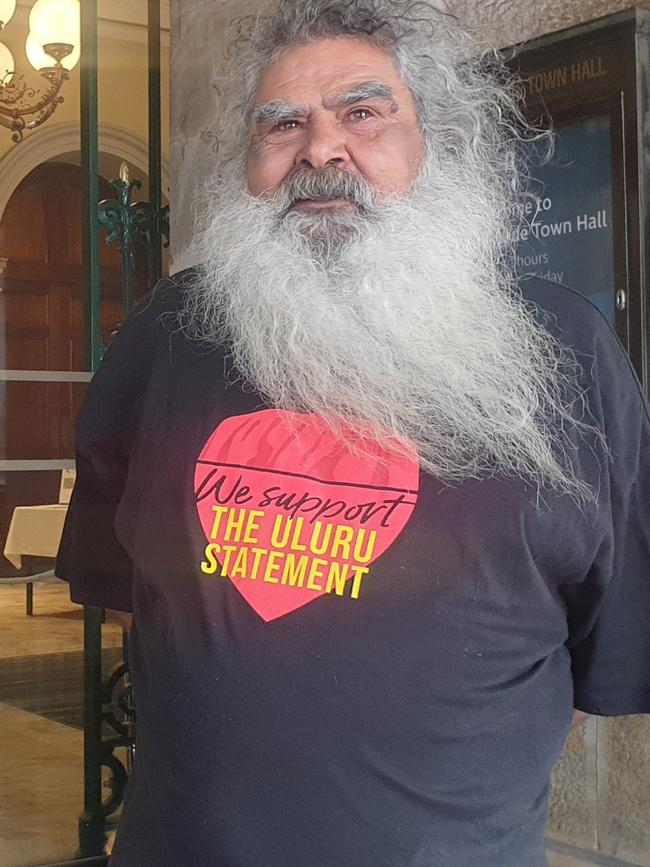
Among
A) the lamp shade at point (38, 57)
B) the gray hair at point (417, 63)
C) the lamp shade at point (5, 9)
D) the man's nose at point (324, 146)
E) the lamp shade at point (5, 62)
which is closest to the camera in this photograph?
the man's nose at point (324, 146)

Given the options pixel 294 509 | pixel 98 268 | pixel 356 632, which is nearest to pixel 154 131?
pixel 98 268

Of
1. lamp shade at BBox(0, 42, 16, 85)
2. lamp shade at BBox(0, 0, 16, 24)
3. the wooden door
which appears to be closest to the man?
the wooden door

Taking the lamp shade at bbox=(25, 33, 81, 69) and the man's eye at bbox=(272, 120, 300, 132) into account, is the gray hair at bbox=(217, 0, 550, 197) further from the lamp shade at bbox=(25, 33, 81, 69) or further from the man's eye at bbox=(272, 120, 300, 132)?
the lamp shade at bbox=(25, 33, 81, 69)

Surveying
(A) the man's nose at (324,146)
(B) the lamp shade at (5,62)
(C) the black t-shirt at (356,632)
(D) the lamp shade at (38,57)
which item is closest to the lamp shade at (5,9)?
(D) the lamp shade at (38,57)

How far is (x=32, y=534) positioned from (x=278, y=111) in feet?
8.01

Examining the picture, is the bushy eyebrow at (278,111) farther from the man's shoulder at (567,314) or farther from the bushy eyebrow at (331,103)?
the man's shoulder at (567,314)

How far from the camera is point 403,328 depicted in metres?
1.91

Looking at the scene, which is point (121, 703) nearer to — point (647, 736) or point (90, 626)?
point (90, 626)

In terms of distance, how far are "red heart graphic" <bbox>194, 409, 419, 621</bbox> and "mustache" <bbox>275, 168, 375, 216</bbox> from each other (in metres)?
0.37

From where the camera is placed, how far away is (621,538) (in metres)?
1.73

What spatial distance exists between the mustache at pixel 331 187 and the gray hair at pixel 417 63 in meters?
0.19

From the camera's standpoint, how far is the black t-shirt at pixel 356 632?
1.53 metres

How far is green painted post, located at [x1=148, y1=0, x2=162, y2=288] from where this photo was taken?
396 centimetres

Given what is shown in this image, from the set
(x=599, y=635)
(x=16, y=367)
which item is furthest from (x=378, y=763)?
(x=16, y=367)
